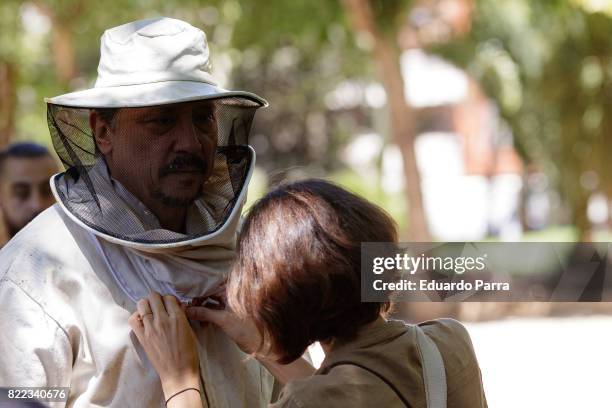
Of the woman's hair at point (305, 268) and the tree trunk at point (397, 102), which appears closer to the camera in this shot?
the woman's hair at point (305, 268)

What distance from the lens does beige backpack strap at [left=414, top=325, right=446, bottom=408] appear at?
2.07 metres

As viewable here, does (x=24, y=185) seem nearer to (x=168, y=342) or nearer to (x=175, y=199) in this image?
(x=175, y=199)

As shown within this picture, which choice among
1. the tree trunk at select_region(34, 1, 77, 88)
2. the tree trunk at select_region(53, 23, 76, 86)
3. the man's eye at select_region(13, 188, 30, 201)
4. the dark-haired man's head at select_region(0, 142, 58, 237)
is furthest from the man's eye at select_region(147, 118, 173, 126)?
the tree trunk at select_region(53, 23, 76, 86)

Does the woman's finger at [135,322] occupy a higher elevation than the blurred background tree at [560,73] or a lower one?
higher

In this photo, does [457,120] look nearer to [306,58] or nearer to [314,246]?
[306,58]

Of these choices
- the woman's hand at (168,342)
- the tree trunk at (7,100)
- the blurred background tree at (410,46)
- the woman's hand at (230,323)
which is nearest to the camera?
the woman's hand at (168,342)

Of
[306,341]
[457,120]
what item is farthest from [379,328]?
[457,120]

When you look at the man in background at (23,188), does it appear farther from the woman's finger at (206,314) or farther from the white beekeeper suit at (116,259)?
the woman's finger at (206,314)

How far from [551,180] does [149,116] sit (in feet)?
69.5

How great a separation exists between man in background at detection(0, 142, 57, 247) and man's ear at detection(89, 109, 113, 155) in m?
2.20

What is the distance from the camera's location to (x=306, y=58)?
2642cm

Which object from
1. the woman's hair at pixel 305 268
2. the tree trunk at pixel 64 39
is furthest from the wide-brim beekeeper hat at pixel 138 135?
the tree trunk at pixel 64 39

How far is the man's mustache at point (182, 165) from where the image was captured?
267cm

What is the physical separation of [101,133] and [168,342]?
64 centimetres
